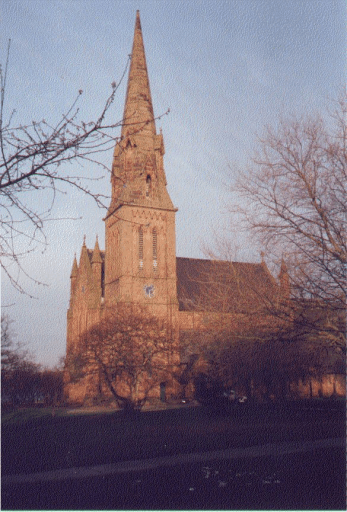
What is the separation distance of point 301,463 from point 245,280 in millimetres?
5190

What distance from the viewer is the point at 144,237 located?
5272cm

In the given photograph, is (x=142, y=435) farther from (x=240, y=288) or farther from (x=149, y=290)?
(x=149, y=290)

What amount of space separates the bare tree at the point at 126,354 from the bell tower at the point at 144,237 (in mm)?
9486

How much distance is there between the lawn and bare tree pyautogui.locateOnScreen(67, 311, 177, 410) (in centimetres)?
832

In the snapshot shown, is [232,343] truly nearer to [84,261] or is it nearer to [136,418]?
[136,418]

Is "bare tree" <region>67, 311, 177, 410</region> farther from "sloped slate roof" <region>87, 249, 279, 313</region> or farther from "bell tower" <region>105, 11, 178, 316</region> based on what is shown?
"sloped slate roof" <region>87, 249, 279, 313</region>

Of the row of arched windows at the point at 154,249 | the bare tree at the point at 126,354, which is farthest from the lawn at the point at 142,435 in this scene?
the row of arched windows at the point at 154,249

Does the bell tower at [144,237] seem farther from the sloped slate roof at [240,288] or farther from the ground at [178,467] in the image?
the sloped slate roof at [240,288]

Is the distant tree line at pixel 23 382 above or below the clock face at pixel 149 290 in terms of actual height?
below

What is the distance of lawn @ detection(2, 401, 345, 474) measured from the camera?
14.0 meters

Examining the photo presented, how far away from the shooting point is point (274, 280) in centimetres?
1184

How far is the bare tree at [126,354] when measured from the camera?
36500mm

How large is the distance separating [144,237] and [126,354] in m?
18.7

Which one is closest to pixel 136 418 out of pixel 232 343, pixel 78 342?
pixel 78 342
